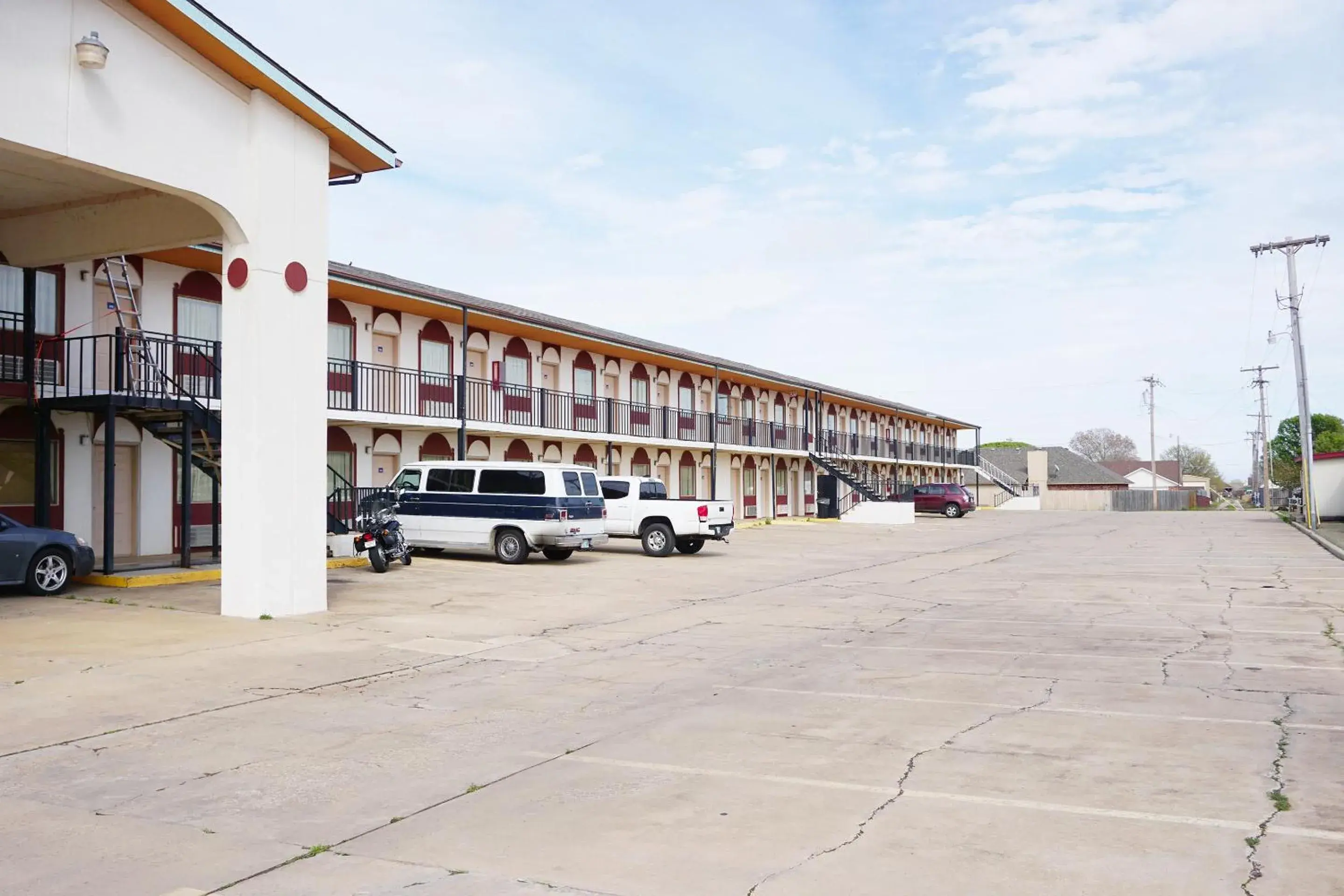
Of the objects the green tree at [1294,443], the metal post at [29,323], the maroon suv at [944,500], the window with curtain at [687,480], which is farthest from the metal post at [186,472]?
the green tree at [1294,443]

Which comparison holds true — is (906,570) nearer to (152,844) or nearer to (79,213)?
(79,213)

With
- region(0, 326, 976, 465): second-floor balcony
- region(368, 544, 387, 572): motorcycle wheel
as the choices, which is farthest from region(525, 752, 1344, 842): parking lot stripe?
region(368, 544, 387, 572): motorcycle wheel

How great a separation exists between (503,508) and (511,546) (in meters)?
0.80

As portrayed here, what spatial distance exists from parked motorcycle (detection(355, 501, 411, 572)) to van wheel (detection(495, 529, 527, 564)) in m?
2.12

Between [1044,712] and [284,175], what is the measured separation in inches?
443

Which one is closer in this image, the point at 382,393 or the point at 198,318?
the point at 198,318

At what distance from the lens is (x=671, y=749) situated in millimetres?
7074

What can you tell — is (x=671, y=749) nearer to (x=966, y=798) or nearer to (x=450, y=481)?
(x=966, y=798)

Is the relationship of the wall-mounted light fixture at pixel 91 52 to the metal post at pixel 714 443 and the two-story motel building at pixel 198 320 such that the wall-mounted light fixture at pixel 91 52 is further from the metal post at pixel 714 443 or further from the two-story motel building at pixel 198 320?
the metal post at pixel 714 443

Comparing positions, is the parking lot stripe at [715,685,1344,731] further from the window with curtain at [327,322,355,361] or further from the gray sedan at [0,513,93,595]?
the window with curtain at [327,322,355,361]

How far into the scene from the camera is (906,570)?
22.1m

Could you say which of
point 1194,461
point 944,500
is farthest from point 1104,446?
point 944,500

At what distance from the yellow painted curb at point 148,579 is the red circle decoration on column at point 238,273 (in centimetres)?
541

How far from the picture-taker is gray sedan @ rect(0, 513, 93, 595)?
14.5m
